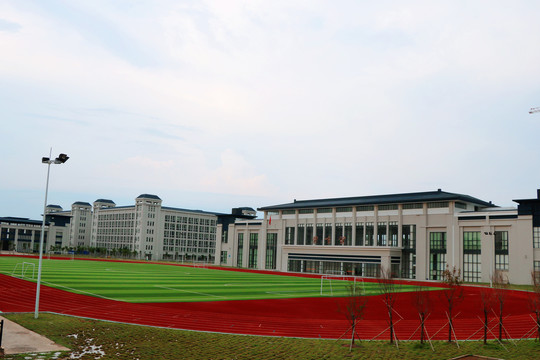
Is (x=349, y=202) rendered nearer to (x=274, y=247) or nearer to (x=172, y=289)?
(x=274, y=247)

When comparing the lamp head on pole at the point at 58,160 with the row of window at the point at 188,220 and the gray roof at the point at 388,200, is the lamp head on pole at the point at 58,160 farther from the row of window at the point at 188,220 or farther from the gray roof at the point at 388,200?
the row of window at the point at 188,220

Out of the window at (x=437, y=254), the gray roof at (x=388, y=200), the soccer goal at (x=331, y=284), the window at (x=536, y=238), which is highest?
the gray roof at (x=388, y=200)

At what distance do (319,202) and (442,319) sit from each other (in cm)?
7623

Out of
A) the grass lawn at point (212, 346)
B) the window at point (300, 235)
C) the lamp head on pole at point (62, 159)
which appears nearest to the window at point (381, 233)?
the window at point (300, 235)

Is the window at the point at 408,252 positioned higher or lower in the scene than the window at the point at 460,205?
lower

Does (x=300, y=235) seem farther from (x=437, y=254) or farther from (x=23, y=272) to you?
(x=23, y=272)

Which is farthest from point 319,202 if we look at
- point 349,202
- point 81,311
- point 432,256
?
point 81,311

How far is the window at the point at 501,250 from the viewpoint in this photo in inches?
2958

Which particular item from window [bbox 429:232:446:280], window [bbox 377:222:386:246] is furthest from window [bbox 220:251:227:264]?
window [bbox 429:232:446:280]

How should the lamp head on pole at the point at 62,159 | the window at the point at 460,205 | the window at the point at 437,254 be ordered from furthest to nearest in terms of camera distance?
the window at the point at 460,205 < the window at the point at 437,254 < the lamp head on pole at the point at 62,159

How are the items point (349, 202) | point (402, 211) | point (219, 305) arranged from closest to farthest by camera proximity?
point (219, 305) → point (402, 211) → point (349, 202)

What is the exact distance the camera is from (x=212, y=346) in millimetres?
20469

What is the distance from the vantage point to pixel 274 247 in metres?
112

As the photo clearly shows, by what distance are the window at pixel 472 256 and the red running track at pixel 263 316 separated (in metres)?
38.8
